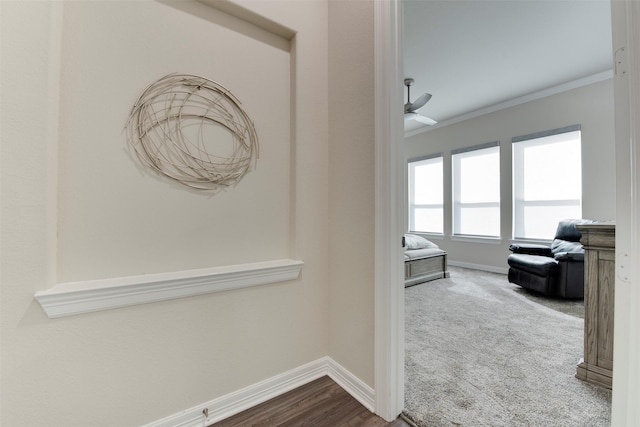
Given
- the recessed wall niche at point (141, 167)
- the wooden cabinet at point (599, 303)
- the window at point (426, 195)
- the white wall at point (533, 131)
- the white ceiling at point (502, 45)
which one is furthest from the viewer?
the window at point (426, 195)

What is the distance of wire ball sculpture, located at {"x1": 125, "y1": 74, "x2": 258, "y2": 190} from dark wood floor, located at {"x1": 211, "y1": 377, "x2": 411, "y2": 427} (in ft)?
4.26

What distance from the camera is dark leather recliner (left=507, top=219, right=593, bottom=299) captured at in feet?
10.00

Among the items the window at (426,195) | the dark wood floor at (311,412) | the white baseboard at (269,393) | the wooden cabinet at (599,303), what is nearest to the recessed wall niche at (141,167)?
the white baseboard at (269,393)

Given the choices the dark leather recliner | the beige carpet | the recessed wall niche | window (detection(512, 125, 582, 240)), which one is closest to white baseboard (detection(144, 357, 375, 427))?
the beige carpet

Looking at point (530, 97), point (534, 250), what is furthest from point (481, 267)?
point (530, 97)

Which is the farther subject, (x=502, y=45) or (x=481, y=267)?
(x=481, y=267)

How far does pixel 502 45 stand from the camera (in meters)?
2.94

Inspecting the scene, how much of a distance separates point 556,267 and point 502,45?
2.78 m

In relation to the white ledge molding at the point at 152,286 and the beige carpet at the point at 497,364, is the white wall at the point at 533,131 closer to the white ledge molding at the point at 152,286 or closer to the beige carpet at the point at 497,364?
the beige carpet at the point at 497,364

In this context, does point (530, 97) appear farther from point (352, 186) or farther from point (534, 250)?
point (352, 186)

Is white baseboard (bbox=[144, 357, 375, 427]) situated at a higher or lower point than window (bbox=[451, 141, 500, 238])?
lower

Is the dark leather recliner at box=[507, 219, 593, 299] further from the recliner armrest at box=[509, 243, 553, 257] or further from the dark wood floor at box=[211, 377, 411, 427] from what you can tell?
the dark wood floor at box=[211, 377, 411, 427]

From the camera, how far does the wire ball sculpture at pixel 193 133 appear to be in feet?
4.11

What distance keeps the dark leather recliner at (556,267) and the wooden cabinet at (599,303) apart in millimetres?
1533
